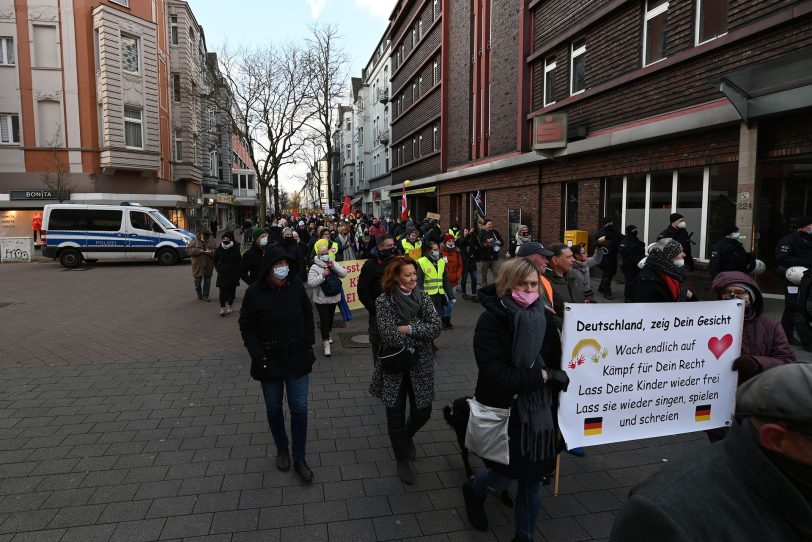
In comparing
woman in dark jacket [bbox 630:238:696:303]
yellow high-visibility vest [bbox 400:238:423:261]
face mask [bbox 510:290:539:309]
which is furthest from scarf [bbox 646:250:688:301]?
yellow high-visibility vest [bbox 400:238:423:261]

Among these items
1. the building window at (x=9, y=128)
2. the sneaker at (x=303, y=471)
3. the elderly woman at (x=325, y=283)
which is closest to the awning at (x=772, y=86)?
the elderly woman at (x=325, y=283)

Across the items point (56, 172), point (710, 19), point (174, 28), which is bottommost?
point (56, 172)

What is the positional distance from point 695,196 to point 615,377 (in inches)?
385

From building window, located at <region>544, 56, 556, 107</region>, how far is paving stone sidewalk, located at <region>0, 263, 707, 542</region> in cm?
1292

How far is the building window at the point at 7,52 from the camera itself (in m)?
28.7

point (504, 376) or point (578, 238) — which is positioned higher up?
point (578, 238)

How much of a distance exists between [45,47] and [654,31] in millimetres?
30819

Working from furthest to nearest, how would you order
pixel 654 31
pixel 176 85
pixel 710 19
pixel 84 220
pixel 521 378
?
pixel 176 85, pixel 84 220, pixel 654 31, pixel 710 19, pixel 521 378

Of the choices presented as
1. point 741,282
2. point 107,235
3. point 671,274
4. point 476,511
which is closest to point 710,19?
point 671,274

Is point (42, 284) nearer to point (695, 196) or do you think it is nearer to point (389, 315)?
point (389, 315)

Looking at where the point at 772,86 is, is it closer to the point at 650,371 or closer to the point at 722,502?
the point at 650,371

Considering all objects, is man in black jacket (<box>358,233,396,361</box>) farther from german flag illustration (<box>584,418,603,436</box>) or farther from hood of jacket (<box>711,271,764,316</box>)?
hood of jacket (<box>711,271,764,316</box>)

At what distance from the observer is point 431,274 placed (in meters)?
8.10

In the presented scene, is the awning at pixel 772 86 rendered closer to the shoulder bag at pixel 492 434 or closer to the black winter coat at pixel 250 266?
the shoulder bag at pixel 492 434
